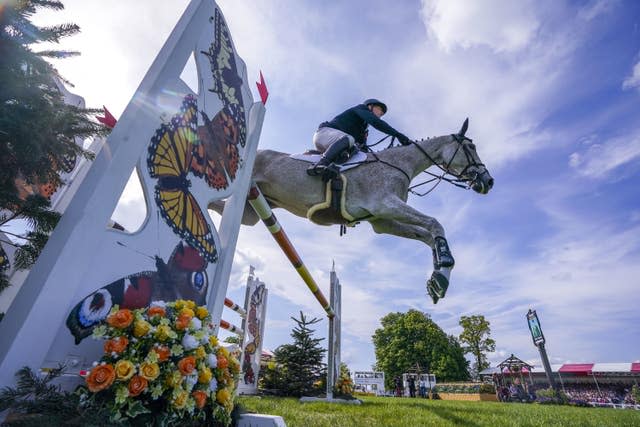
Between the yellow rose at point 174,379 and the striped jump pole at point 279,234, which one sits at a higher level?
the striped jump pole at point 279,234

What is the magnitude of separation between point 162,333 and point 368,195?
2027mm

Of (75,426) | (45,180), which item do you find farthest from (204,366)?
(45,180)

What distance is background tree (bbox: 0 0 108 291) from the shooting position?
1.47 meters

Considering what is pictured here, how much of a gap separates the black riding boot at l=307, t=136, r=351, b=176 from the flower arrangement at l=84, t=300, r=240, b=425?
63.8 inches

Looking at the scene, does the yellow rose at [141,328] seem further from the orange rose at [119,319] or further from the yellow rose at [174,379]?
the yellow rose at [174,379]

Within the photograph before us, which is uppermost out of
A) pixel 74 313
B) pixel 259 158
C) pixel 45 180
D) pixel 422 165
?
pixel 422 165

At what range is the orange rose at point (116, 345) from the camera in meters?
1.01

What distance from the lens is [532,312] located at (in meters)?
15.9

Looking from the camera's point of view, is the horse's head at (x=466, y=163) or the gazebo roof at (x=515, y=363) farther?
the gazebo roof at (x=515, y=363)

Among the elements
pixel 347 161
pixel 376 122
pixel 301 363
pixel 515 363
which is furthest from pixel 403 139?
pixel 515 363

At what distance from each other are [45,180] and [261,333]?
6824mm

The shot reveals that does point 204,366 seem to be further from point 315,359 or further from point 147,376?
point 315,359

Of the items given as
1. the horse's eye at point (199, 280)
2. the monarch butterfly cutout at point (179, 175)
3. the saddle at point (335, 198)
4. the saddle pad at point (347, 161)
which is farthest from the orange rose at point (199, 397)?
the saddle pad at point (347, 161)

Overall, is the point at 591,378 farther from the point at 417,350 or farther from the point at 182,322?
the point at 182,322
